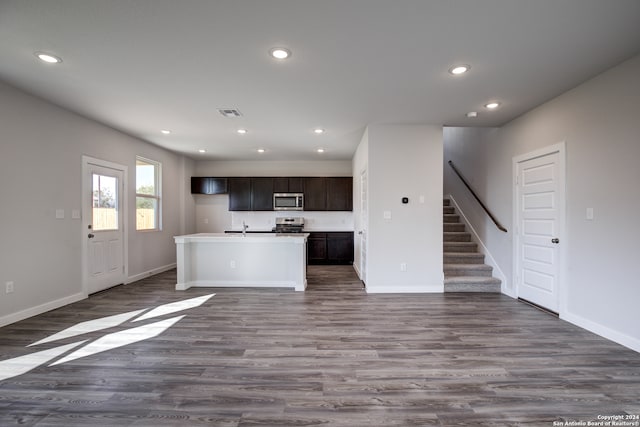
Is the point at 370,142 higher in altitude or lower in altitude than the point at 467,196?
higher

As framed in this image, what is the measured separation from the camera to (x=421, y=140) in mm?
4465

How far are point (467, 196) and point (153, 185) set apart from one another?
6.49 m

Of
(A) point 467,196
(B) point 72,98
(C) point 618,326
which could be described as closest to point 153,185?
(B) point 72,98

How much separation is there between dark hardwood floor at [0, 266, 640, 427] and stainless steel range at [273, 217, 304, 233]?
365 cm

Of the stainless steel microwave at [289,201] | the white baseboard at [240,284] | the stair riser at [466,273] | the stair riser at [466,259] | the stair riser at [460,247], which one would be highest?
the stainless steel microwave at [289,201]

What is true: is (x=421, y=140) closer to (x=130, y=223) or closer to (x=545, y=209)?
→ (x=545, y=209)

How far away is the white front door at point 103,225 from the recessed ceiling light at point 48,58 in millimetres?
1975

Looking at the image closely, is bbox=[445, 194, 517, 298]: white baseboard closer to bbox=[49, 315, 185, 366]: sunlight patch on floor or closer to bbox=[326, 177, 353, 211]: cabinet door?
bbox=[326, 177, 353, 211]: cabinet door

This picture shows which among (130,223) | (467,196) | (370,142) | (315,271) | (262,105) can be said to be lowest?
(315,271)

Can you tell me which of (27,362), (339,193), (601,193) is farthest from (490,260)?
(27,362)

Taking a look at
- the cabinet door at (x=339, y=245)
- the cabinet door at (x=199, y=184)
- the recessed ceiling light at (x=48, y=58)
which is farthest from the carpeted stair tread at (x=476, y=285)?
the cabinet door at (x=199, y=184)

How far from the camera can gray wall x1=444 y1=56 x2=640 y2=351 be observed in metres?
2.65

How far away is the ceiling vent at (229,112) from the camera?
388cm

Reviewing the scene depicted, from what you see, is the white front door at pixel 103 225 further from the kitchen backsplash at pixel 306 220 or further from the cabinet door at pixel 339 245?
the cabinet door at pixel 339 245
